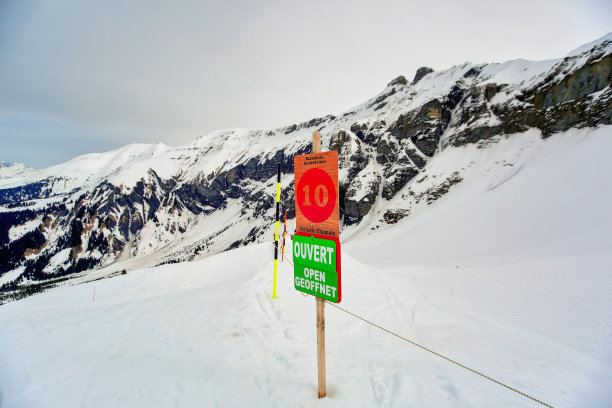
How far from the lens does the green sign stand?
3891 mm

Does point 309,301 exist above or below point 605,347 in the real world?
above

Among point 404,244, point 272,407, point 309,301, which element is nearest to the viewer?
point 272,407

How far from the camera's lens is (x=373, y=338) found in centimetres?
630

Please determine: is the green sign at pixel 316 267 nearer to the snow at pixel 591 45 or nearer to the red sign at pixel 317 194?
the red sign at pixel 317 194

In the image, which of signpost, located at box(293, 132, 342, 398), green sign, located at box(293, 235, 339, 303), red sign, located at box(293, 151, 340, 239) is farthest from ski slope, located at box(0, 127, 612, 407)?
red sign, located at box(293, 151, 340, 239)

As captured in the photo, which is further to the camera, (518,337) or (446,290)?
(446,290)

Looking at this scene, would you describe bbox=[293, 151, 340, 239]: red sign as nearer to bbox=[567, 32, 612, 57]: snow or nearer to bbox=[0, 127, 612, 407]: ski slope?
bbox=[0, 127, 612, 407]: ski slope

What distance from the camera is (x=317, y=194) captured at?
4.24 meters

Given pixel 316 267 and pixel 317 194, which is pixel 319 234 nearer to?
pixel 316 267

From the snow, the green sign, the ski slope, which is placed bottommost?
the ski slope

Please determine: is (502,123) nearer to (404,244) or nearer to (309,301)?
(404,244)

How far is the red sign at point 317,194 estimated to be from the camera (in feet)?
13.0

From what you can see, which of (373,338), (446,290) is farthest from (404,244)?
(373,338)

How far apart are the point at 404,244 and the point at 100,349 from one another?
3817 cm
